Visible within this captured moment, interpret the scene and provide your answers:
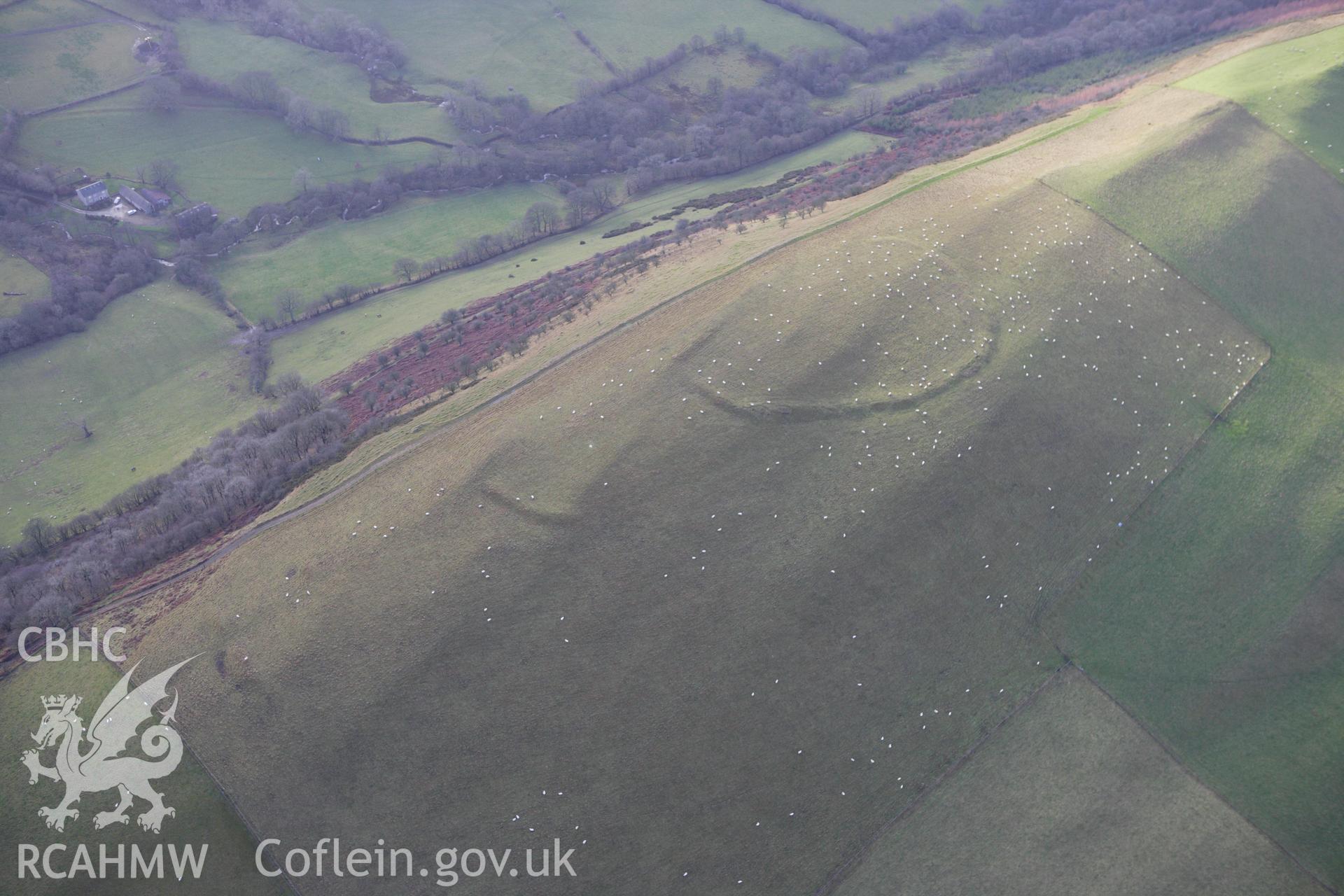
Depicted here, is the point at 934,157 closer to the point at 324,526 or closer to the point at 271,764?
the point at 324,526

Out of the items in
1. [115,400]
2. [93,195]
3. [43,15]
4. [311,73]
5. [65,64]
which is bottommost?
[115,400]

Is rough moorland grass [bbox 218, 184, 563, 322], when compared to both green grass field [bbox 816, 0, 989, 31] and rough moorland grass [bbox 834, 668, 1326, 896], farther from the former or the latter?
rough moorland grass [bbox 834, 668, 1326, 896]

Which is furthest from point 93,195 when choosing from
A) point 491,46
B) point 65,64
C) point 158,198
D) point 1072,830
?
point 1072,830

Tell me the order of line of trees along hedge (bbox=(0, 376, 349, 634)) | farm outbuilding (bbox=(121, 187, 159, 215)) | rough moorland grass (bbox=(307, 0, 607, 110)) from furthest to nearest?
rough moorland grass (bbox=(307, 0, 607, 110)) → farm outbuilding (bbox=(121, 187, 159, 215)) → line of trees along hedge (bbox=(0, 376, 349, 634))

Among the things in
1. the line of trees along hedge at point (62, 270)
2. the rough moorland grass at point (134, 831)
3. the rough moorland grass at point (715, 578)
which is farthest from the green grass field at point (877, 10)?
the rough moorland grass at point (134, 831)

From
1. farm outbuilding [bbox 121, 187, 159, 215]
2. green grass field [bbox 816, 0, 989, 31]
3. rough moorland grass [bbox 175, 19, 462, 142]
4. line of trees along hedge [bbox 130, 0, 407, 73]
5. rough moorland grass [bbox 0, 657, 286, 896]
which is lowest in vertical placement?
rough moorland grass [bbox 0, 657, 286, 896]

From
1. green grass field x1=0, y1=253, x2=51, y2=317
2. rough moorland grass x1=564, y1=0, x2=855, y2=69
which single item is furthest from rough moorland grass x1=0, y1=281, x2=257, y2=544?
rough moorland grass x1=564, y1=0, x2=855, y2=69

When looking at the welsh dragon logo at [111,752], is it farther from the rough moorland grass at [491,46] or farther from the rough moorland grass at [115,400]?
the rough moorland grass at [491,46]

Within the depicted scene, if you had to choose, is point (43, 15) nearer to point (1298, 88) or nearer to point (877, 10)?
point (877, 10)
